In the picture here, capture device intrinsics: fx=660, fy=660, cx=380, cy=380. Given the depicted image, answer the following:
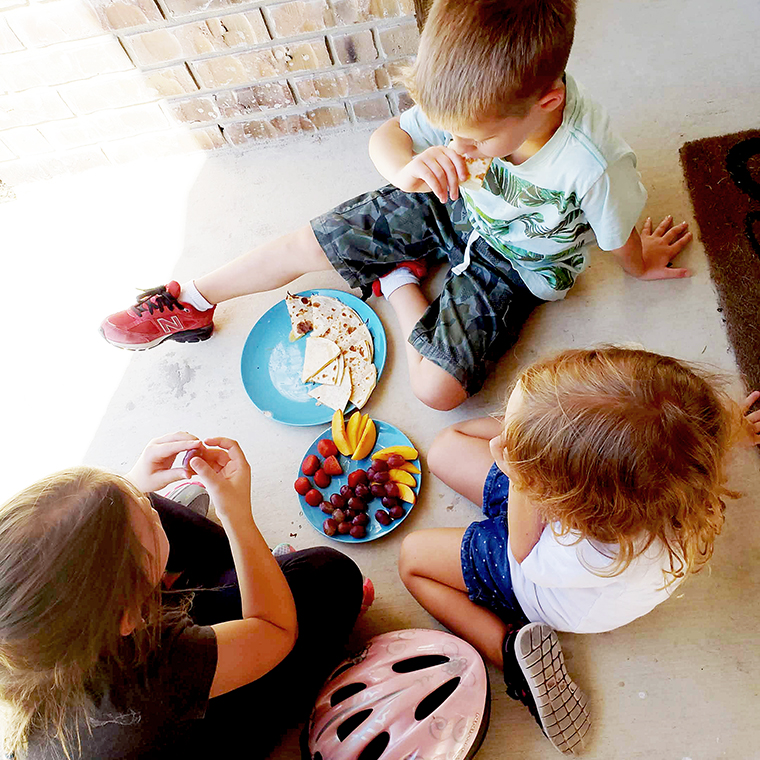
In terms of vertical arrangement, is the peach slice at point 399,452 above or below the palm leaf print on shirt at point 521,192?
below

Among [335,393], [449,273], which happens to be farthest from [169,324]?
[449,273]

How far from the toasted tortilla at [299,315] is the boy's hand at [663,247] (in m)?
0.68

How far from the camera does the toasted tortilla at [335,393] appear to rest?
131 centimetres

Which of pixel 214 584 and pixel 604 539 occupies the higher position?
pixel 604 539

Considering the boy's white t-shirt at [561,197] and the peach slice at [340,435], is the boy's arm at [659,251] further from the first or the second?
the peach slice at [340,435]

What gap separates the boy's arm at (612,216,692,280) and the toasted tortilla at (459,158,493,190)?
0.36m

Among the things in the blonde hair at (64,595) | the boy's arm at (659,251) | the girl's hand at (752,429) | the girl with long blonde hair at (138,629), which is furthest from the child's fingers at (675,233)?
the blonde hair at (64,595)

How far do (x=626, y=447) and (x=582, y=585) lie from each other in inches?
9.3

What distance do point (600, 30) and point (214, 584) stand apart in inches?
60.8

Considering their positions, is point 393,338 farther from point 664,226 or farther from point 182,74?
point 182,74

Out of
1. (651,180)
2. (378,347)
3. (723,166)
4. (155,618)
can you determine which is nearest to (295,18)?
(378,347)

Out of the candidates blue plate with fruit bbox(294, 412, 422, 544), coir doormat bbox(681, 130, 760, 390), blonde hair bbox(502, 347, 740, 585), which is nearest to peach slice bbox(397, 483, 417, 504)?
blue plate with fruit bbox(294, 412, 422, 544)

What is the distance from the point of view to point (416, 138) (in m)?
1.18

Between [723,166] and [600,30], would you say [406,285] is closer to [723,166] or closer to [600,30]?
[723,166]
